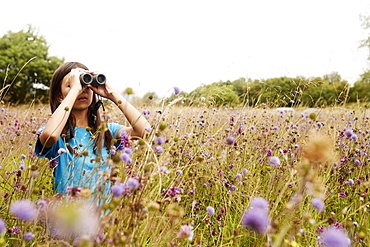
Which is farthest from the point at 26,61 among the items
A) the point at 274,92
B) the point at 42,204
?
the point at 42,204

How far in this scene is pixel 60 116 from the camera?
1.83m

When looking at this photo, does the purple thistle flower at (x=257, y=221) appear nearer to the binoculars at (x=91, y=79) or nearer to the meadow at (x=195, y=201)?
the meadow at (x=195, y=201)

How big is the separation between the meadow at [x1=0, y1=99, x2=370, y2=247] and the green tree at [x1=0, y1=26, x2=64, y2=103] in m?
17.6

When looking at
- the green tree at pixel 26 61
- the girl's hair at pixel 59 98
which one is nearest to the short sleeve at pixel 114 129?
the girl's hair at pixel 59 98

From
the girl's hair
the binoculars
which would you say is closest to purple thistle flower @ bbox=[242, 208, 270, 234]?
the binoculars

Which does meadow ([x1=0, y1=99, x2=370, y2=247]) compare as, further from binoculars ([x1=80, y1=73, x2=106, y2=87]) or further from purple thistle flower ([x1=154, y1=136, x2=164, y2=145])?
binoculars ([x1=80, y1=73, x2=106, y2=87])

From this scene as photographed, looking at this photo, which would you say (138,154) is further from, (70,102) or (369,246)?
(369,246)

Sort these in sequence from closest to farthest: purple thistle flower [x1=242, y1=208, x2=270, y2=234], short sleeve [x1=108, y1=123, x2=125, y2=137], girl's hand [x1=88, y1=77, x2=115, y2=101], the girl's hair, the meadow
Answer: purple thistle flower [x1=242, y1=208, x2=270, y2=234], the meadow, girl's hand [x1=88, y1=77, x2=115, y2=101], the girl's hair, short sleeve [x1=108, y1=123, x2=125, y2=137]

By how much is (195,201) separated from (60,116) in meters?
1.07

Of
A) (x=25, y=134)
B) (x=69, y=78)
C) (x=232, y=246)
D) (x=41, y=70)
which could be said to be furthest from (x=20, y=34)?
(x=232, y=246)

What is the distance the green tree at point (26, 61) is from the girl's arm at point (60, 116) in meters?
18.3

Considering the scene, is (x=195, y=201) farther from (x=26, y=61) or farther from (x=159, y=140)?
(x=26, y=61)

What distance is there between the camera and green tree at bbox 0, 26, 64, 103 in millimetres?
18547

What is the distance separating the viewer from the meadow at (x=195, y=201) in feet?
2.86
